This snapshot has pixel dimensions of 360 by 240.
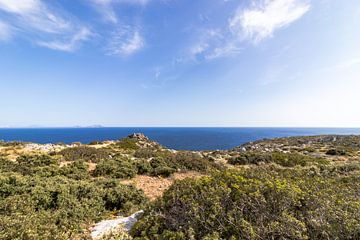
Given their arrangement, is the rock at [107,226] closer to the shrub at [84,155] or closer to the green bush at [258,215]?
the green bush at [258,215]

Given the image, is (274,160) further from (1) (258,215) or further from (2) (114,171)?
(1) (258,215)

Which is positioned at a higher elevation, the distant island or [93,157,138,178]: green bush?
the distant island

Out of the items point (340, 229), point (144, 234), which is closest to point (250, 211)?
point (340, 229)

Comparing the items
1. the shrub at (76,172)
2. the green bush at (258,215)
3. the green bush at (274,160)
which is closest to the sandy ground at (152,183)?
the shrub at (76,172)

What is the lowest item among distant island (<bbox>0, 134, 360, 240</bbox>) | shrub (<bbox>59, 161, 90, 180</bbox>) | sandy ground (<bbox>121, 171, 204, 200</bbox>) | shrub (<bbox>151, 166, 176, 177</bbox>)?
sandy ground (<bbox>121, 171, 204, 200</bbox>)

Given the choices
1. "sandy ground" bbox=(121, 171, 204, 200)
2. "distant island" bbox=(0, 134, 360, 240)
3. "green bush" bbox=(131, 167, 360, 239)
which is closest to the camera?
"green bush" bbox=(131, 167, 360, 239)

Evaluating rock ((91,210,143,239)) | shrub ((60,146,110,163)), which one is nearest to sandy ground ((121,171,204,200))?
rock ((91,210,143,239))

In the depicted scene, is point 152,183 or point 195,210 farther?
point 152,183

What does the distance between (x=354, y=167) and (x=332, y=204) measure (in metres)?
11.4

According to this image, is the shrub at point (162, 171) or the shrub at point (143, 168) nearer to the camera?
the shrub at point (162, 171)

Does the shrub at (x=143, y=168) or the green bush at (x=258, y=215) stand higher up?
the green bush at (x=258, y=215)

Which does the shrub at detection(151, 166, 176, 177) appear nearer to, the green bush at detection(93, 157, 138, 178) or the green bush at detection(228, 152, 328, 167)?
the green bush at detection(93, 157, 138, 178)

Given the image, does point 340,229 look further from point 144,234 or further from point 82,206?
point 82,206

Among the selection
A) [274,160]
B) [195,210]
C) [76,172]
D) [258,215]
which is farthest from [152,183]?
[274,160]
